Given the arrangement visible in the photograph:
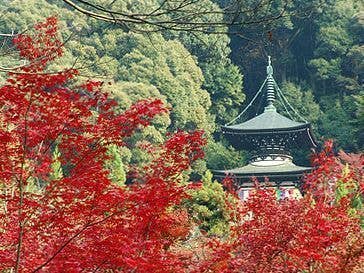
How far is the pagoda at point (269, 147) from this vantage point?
23.7 metres

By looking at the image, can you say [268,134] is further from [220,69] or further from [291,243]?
[291,243]

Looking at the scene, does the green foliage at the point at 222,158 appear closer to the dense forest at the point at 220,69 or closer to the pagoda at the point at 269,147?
the dense forest at the point at 220,69

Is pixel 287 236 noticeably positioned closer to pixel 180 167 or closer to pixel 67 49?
pixel 180 167

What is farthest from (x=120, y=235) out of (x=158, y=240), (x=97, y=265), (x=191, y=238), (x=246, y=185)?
(x=246, y=185)

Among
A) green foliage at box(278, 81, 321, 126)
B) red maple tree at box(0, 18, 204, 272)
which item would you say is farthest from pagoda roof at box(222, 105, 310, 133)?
red maple tree at box(0, 18, 204, 272)

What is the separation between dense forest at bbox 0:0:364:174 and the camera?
3102cm

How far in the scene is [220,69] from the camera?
37.3 metres

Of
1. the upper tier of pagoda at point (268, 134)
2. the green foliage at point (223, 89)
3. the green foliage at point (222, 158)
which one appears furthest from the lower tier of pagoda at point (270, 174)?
the green foliage at point (223, 89)

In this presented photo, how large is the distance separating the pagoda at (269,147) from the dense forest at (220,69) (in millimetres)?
4474

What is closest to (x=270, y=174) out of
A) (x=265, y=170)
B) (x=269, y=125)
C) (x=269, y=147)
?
(x=265, y=170)

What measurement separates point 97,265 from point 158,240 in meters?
0.90

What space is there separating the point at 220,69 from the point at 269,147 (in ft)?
42.2

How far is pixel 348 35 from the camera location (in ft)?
124

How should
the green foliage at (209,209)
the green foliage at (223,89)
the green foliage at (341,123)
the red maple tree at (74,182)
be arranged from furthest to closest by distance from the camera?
the green foliage at (223,89)
the green foliage at (341,123)
the green foliage at (209,209)
the red maple tree at (74,182)
